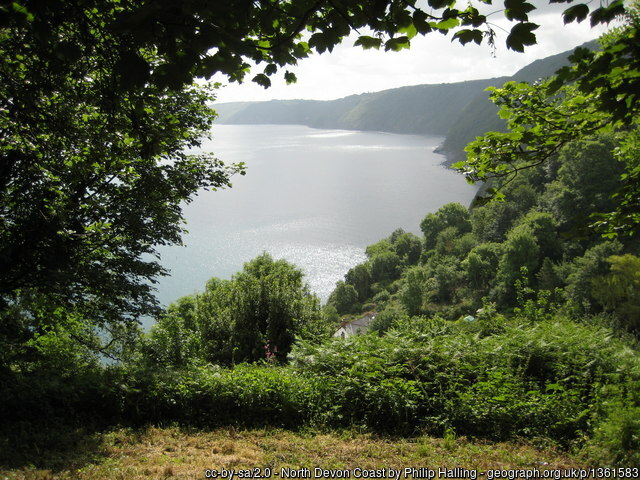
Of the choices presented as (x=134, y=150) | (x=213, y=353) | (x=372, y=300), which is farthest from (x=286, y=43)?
(x=372, y=300)

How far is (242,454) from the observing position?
449 cm

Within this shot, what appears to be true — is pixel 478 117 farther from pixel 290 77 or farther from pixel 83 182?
pixel 290 77

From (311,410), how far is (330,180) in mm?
98719

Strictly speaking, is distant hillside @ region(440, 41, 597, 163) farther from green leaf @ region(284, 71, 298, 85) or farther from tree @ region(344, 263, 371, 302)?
green leaf @ region(284, 71, 298, 85)

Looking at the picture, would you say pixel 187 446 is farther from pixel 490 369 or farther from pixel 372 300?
pixel 372 300

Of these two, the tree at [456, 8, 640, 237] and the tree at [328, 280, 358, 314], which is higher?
the tree at [456, 8, 640, 237]

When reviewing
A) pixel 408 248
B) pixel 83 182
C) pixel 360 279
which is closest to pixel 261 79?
pixel 83 182

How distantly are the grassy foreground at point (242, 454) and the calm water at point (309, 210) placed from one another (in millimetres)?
33792

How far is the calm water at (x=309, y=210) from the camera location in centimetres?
5412

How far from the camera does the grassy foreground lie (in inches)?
157

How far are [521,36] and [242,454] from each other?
4.60 meters

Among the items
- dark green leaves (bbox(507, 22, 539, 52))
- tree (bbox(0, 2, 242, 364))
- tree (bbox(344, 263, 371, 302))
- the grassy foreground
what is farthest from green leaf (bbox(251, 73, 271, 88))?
tree (bbox(344, 263, 371, 302))

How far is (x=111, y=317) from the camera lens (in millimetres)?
7711

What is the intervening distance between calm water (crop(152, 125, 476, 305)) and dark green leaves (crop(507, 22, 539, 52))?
37651 millimetres
